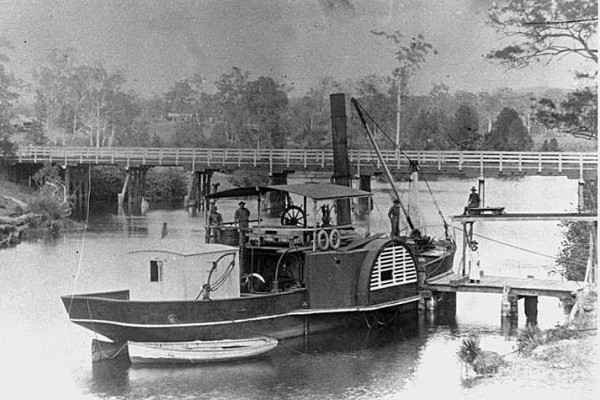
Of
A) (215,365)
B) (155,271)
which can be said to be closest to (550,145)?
(155,271)

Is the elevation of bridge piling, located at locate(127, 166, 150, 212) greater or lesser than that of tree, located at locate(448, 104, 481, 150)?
lesser

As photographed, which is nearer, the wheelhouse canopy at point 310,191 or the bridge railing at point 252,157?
the wheelhouse canopy at point 310,191

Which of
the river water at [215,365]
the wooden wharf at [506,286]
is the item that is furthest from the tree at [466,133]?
the wooden wharf at [506,286]

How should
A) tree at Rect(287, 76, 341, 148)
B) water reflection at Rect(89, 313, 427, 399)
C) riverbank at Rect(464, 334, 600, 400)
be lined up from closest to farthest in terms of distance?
1. riverbank at Rect(464, 334, 600, 400)
2. water reflection at Rect(89, 313, 427, 399)
3. tree at Rect(287, 76, 341, 148)

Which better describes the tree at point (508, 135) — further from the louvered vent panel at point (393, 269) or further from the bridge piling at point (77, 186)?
the bridge piling at point (77, 186)

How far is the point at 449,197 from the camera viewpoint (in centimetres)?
2806

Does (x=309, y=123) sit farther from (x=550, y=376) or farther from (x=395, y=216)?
(x=550, y=376)

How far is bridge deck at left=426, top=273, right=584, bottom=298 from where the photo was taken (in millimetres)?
15156

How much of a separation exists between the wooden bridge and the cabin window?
1250cm

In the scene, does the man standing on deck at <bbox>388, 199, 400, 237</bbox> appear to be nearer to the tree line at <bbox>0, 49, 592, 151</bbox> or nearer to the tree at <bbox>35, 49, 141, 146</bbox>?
the tree line at <bbox>0, 49, 592, 151</bbox>

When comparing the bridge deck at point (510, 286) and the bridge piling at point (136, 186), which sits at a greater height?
the bridge piling at point (136, 186)

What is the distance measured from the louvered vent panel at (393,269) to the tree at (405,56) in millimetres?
5429

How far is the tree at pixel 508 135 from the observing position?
23891 millimetres

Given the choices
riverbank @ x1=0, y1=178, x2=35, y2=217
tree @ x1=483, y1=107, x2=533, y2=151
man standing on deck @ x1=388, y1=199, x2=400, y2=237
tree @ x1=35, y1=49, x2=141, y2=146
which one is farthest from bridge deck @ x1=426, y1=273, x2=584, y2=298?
riverbank @ x1=0, y1=178, x2=35, y2=217
